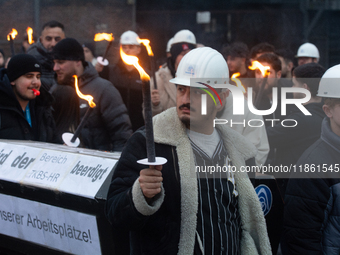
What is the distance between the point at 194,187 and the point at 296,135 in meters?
2.14

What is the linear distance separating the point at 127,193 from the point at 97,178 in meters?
0.93

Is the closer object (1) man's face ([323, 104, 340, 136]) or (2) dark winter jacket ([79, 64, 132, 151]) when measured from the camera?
(1) man's face ([323, 104, 340, 136])

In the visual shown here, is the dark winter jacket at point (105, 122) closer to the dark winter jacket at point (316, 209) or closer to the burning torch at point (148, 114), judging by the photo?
the dark winter jacket at point (316, 209)

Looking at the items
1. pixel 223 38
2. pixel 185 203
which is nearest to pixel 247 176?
pixel 185 203

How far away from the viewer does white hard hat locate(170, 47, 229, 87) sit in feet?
6.98

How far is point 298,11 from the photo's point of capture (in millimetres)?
10828

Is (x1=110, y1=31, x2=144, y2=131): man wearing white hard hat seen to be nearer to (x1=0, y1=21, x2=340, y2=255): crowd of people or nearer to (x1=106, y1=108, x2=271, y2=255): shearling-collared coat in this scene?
(x1=0, y1=21, x2=340, y2=255): crowd of people

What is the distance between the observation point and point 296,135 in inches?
150

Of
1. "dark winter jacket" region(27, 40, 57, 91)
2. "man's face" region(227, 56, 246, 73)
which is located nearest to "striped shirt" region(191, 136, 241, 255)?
"man's face" region(227, 56, 246, 73)

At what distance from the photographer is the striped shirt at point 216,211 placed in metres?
1.99

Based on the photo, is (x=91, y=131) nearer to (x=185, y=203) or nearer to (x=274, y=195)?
(x=274, y=195)

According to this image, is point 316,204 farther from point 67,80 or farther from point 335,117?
point 67,80

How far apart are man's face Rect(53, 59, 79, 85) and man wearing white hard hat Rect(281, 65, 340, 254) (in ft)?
9.84

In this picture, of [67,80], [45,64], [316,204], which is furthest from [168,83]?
[316,204]
